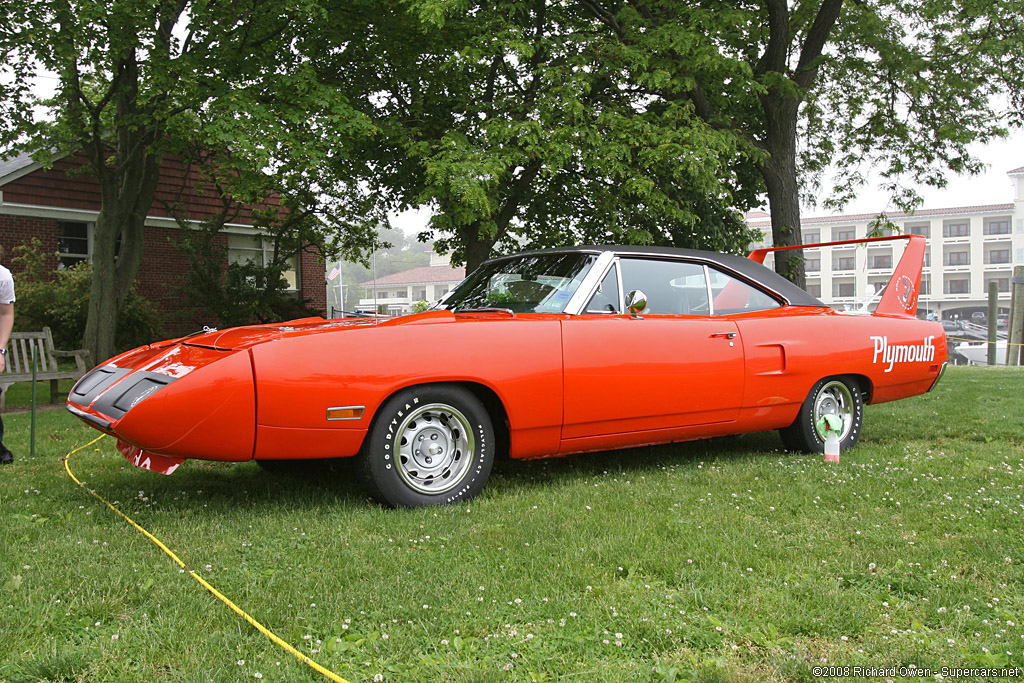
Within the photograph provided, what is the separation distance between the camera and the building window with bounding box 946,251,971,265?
221 feet

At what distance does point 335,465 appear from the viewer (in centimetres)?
450

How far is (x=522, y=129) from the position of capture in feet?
33.4

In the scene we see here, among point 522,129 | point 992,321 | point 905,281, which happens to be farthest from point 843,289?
point 905,281

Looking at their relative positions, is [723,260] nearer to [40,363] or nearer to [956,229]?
[40,363]

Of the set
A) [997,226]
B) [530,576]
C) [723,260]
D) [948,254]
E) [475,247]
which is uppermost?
[997,226]

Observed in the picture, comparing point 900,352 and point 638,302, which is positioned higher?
point 638,302

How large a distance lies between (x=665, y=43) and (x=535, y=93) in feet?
6.44

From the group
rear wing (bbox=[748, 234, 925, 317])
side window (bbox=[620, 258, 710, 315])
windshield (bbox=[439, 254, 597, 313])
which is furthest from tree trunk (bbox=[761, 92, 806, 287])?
windshield (bbox=[439, 254, 597, 313])

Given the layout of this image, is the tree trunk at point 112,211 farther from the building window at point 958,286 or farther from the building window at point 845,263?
the building window at point 958,286

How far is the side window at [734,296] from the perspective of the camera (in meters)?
5.61

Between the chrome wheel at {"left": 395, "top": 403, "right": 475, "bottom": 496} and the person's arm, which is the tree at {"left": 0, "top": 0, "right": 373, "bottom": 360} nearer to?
the person's arm

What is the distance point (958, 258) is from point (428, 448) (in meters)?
74.6

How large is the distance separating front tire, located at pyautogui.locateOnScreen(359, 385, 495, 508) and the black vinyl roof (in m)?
1.55

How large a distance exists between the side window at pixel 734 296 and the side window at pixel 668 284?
4.0 inches
